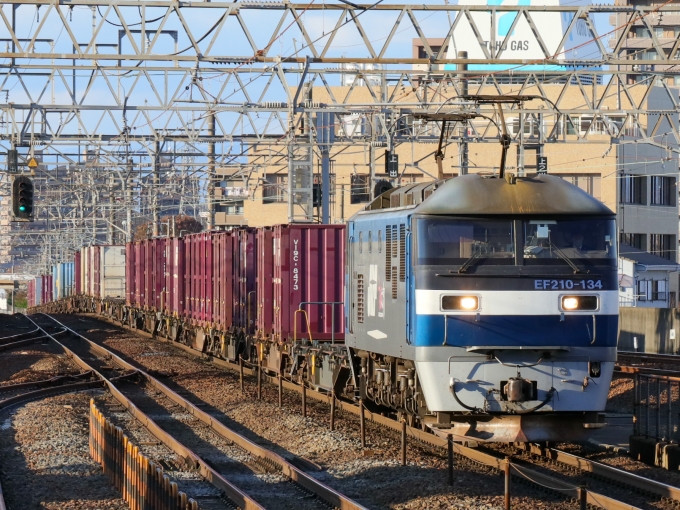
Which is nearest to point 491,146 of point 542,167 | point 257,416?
point 542,167

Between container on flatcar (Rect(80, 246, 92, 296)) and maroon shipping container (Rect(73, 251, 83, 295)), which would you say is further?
maroon shipping container (Rect(73, 251, 83, 295))

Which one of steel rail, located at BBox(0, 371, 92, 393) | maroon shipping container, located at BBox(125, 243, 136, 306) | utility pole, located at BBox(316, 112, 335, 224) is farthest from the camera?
maroon shipping container, located at BBox(125, 243, 136, 306)

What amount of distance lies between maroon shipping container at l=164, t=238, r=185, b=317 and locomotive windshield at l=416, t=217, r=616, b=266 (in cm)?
2170

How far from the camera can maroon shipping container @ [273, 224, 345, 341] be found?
69.5ft

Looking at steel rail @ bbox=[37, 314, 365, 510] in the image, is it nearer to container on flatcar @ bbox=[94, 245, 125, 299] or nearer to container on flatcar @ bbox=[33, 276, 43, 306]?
container on flatcar @ bbox=[94, 245, 125, 299]

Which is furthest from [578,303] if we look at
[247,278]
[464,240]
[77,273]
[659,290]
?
[77,273]

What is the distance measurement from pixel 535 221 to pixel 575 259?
0.60 m

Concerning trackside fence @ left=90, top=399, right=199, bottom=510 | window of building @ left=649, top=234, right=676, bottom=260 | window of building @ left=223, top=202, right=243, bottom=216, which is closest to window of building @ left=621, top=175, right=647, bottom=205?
window of building @ left=649, top=234, right=676, bottom=260

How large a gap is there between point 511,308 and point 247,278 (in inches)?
527

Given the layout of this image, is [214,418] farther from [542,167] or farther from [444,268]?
[542,167]

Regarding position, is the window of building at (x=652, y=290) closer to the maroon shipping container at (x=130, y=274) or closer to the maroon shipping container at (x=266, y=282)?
the maroon shipping container at (x=130, y=274)

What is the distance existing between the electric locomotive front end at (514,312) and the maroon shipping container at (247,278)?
40.6ft

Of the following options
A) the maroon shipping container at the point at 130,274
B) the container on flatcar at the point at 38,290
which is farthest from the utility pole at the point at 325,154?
the container on flatcar at the point at 38,290

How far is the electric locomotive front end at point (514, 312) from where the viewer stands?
39.3 ft
